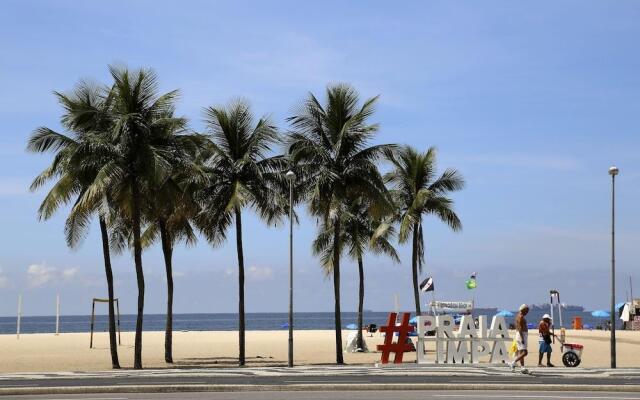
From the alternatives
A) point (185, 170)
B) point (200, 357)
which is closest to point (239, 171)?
point (185, 170)

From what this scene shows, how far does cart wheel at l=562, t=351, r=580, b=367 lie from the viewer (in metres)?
31.4

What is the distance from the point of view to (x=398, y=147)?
3797 cm

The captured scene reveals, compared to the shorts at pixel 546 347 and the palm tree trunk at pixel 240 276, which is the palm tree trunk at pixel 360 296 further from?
the shorts at pixel 546 347

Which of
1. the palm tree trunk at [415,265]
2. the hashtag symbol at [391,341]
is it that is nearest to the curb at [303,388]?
the hashtag symbol at [391,341]

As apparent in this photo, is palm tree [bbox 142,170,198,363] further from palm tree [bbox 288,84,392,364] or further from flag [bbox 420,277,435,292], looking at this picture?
flag [bbox 420,277,435,292]

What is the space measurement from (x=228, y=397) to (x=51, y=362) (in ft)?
75.4

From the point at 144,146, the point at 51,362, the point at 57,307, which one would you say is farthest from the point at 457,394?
the point at 57,307

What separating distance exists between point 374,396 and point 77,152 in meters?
17.7

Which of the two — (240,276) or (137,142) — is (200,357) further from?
(137,142)

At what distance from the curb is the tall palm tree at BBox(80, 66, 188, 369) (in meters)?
11.9

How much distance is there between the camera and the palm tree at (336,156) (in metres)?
37.1

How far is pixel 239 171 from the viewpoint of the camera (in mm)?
37125

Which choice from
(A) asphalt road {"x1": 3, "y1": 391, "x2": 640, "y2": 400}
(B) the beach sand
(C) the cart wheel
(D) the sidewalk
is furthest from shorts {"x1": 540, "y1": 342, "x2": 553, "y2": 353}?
(A) asphalt road {"x1": 3, "y1": 391, "x2": 640, "y2": 400}

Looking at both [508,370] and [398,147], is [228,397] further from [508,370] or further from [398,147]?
[398,147]
